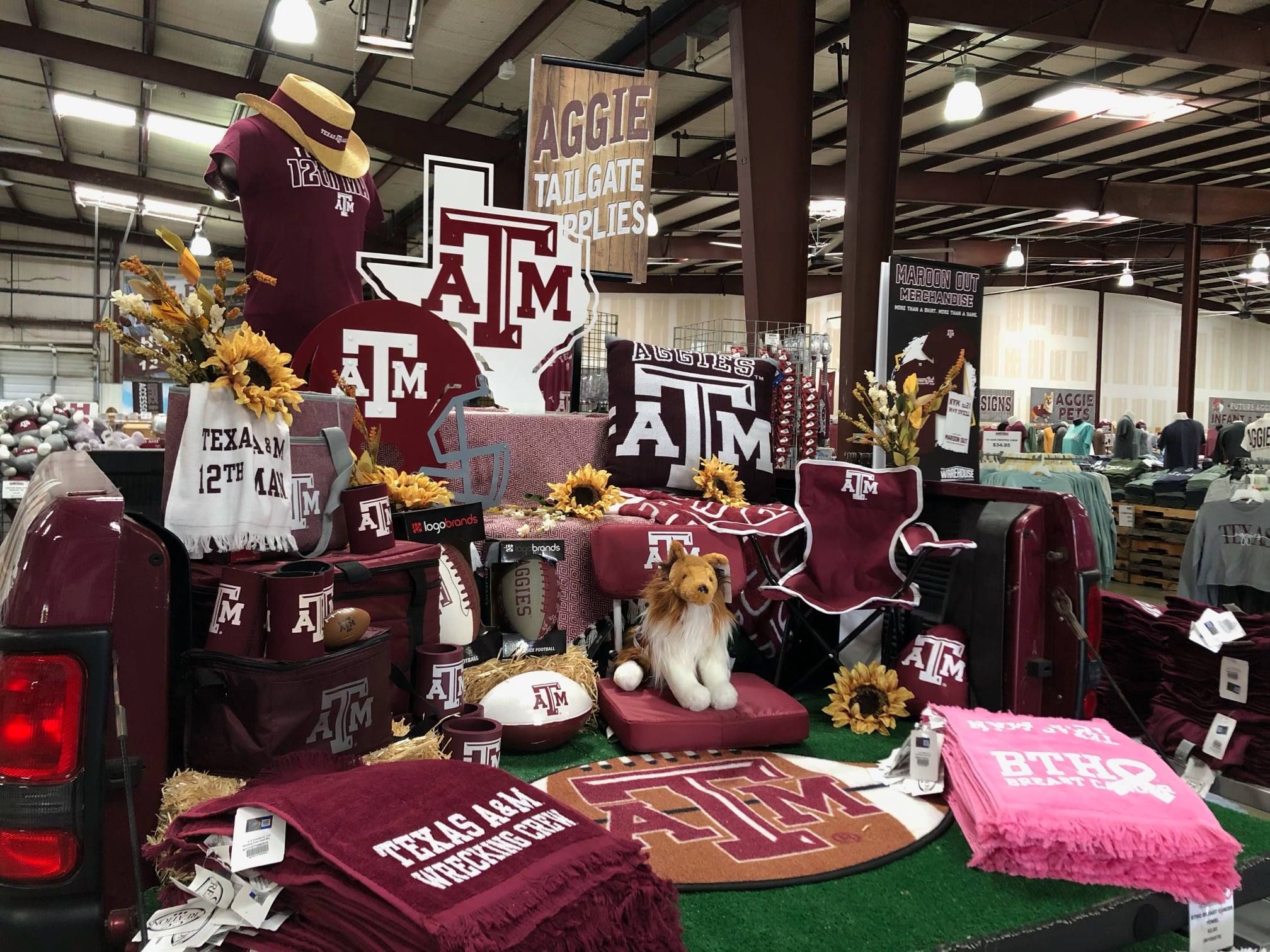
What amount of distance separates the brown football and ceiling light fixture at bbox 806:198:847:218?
1028 centimetres

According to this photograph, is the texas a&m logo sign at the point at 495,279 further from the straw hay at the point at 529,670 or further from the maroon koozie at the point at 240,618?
the maroon koozie at the point at 240,618

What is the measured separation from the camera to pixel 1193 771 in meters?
2.72

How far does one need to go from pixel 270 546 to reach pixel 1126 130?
11.5 m

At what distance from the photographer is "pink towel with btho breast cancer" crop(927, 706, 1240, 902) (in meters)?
1.78

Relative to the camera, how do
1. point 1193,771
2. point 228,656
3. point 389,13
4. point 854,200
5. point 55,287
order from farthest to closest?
1. point 55,287
2. point 854,200
3. point 389,13
4. point 1193,771
5. point 228,656

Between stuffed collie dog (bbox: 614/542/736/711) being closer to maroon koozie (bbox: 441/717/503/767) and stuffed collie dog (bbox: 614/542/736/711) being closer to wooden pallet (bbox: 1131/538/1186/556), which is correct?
maroon koozie (bbox: 441/717/503/767)

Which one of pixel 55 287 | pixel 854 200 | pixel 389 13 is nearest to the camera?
pixel 389 13

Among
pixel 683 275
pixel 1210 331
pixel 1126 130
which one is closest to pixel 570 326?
pixel 1126 130

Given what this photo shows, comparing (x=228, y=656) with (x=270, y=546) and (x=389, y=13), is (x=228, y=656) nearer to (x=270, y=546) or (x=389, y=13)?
(x=270, y=546)

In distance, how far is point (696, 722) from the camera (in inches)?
102

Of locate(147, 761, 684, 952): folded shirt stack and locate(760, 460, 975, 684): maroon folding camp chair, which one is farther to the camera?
locate(760, 460, 975, 684): maroon folding camp chair

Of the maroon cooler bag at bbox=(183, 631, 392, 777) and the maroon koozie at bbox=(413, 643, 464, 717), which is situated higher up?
the maroon cooler bag at bbox=(183, 631, 392, 777)

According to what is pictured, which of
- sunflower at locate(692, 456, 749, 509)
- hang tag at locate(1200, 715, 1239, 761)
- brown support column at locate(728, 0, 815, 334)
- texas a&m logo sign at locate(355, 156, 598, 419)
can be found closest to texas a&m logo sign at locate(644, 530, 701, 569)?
sunflower at locate(692, 456, 749, 509)

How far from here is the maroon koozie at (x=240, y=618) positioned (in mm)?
1619
